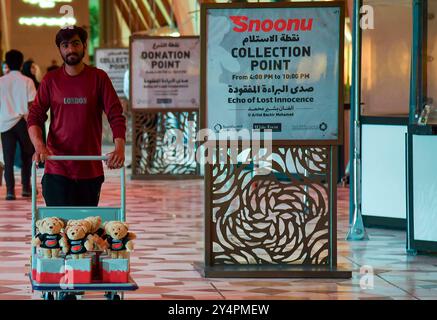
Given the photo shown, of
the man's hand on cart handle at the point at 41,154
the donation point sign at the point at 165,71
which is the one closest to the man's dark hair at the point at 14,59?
the donation point sign at the point at 165,71

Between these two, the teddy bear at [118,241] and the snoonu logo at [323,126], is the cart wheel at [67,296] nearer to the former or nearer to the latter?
the teddy bear at [118,241]

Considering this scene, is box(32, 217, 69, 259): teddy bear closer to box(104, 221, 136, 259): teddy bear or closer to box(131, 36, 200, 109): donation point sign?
box(104, 221, 136, 259): teddy bear

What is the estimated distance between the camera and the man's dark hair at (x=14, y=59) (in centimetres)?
1380

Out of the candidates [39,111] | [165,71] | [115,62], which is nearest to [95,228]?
[39,111]

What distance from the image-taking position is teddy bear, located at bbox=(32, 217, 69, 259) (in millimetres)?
5500

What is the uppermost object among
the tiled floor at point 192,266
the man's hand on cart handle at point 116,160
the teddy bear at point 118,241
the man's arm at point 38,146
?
the man's arm at point 38,146

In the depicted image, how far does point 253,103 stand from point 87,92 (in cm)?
180

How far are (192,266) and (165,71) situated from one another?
8.65m

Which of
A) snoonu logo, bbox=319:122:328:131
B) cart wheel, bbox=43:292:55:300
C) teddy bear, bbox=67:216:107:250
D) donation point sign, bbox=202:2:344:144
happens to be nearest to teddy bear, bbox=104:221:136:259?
teddy bear, bbox=67:216:107:250

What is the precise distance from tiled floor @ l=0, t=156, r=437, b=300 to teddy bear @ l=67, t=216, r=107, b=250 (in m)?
1.11

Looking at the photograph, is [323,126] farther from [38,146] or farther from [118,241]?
[118,241]

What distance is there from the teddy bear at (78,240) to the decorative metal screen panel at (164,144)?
38.7 feet

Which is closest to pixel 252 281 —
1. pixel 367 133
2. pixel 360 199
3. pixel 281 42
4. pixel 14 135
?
pixel 281 42
